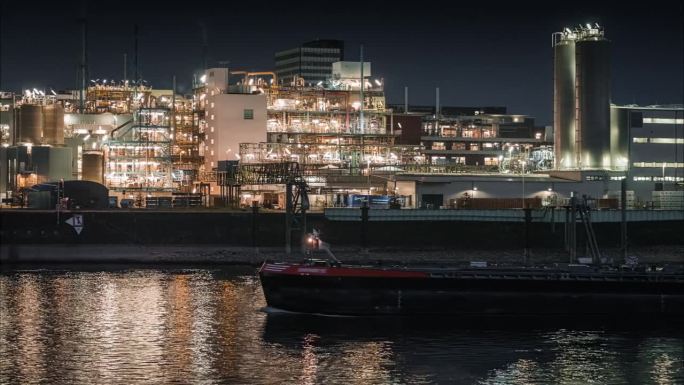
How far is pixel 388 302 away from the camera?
57.9m

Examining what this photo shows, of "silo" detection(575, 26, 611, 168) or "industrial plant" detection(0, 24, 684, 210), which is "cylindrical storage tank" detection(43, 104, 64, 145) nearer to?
"industrial plant" detection(0, 24, 684, 210)

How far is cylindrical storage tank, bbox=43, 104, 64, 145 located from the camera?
399 ft

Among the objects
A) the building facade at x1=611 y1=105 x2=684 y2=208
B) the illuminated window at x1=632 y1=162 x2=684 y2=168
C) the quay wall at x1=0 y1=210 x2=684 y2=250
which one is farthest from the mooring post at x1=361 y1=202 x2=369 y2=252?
the illuminated window at x1=632 y1=162 x2=684 y2=168

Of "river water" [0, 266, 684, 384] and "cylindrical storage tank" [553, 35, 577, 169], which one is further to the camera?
"cylindrical storage tank" [553, 35, 577, 169]

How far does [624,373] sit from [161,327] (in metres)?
22.0

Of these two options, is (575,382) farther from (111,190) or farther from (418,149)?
(418,149)

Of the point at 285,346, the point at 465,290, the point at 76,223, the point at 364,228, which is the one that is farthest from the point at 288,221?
the point at 285,346

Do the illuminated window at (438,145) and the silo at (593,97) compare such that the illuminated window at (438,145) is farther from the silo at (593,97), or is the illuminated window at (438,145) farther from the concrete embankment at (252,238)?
the concrete embankment at (252,238)

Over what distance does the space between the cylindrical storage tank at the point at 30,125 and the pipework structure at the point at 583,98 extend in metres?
54.3

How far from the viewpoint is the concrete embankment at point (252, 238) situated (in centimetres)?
8650

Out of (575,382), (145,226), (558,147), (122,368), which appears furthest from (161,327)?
(558,147)

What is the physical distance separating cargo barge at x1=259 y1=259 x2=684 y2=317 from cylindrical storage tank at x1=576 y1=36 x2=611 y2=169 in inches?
2319

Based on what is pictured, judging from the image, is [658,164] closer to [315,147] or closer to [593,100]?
[593,100]

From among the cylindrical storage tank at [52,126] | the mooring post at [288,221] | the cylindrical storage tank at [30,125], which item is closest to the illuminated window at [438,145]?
the cylindrical storage tank at [52,126]
